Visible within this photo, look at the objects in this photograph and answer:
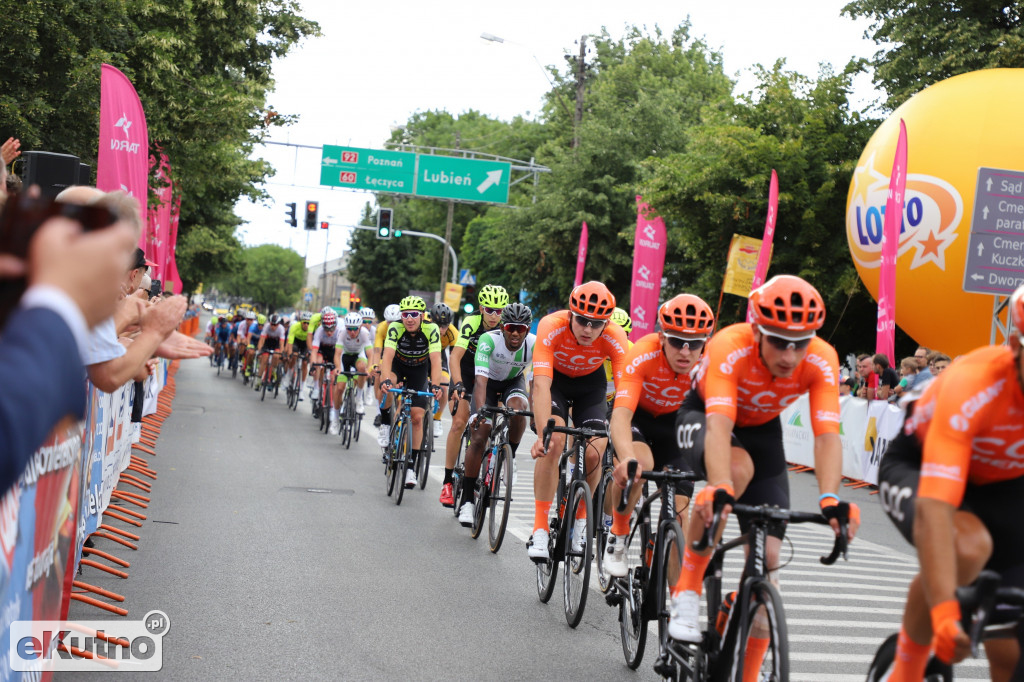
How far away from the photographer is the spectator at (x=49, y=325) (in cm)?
164

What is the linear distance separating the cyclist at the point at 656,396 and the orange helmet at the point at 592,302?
0.83 m

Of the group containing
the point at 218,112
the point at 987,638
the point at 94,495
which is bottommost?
the point at 94,495

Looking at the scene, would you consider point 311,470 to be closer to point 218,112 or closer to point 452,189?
point 218,112

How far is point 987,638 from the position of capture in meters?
3.16

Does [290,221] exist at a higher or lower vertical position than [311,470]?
higher

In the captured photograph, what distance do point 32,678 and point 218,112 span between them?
65.6ft

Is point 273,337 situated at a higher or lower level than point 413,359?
lower

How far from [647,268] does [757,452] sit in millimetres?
19926

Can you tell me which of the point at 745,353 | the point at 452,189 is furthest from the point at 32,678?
the point at 452,189

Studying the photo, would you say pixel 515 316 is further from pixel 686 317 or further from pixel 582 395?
pixel 686 317

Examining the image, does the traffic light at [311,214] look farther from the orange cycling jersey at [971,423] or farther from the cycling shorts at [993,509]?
the orange cycling jersey at [971,423]

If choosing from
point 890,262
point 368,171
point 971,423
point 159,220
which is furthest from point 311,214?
point 971,423

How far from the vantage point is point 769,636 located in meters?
4.08

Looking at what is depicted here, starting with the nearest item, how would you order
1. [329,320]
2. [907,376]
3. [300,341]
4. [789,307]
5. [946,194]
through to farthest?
1. [789,307]
2. [907,376]
3. [946,194]
4. [329,320]
5. [300,341]
